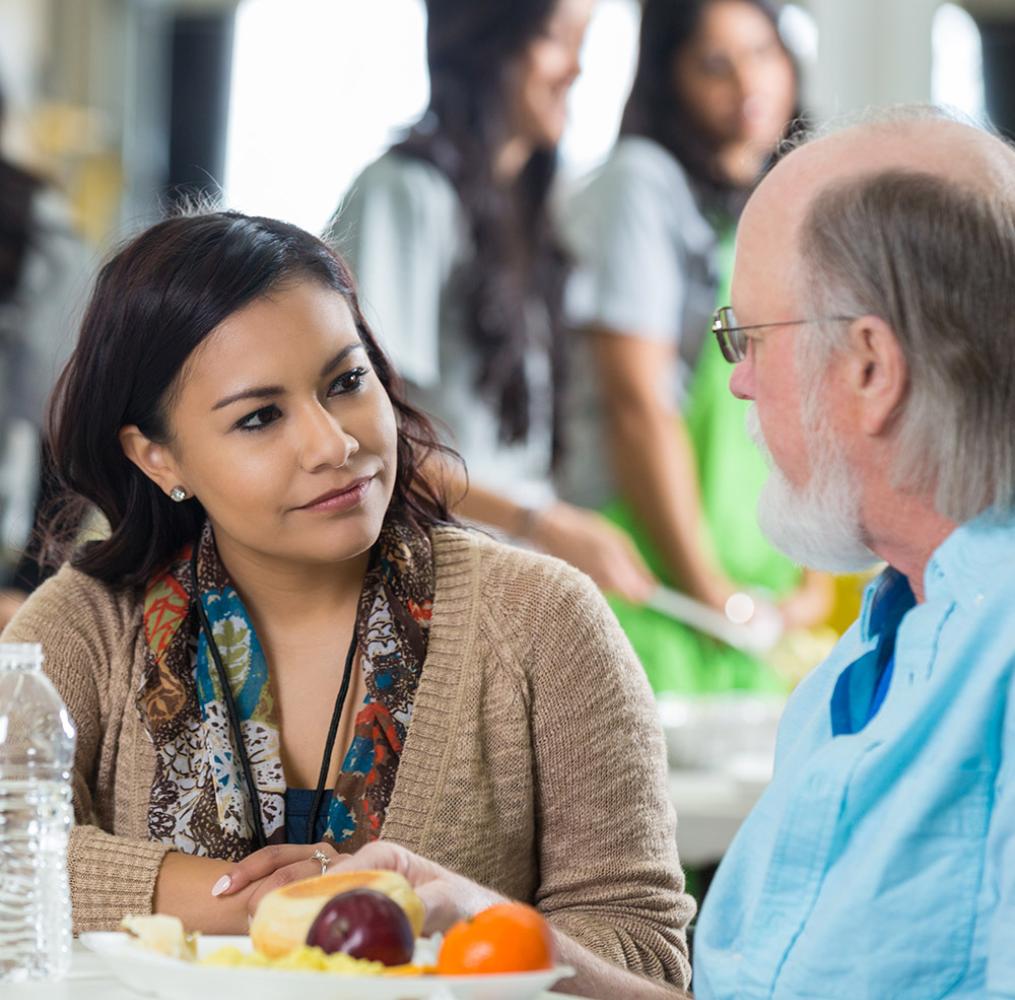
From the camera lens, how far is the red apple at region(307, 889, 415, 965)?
117 centimetres

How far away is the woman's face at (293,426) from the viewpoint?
1874 millimetres

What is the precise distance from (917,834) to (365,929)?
42 centimetres

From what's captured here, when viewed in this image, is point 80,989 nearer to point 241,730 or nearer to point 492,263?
point 241,730

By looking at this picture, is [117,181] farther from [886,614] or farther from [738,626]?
[886,614]

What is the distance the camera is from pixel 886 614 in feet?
5.02

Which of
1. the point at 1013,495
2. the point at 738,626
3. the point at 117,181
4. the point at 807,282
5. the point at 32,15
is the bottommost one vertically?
the point at 738,626

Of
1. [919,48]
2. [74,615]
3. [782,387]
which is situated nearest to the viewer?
[782,387]

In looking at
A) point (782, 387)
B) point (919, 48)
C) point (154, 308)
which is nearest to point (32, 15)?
point (919, 48)

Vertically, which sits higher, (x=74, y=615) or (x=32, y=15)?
(x=32, y=15)

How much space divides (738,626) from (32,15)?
279 cm

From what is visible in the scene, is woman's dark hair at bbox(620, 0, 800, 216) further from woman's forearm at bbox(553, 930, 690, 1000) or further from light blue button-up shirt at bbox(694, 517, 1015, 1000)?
light blue button-up shirt at bbox(694, 517, 1015, 1000)

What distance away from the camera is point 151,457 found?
6.72ft

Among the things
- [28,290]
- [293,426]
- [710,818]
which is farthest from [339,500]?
[28,290]

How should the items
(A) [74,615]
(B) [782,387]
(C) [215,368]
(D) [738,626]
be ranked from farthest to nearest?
(D) [738,626], (A) [74,615], (C) [215,368], (B) [782,387]
